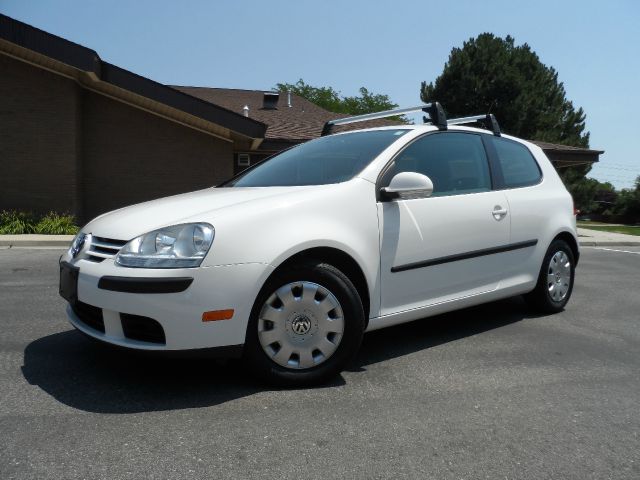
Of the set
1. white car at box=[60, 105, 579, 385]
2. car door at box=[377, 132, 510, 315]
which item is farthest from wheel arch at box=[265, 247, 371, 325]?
car door at box=[377, 132, 510, 315]

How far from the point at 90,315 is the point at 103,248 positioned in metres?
0.38

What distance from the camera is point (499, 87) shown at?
1310 inches

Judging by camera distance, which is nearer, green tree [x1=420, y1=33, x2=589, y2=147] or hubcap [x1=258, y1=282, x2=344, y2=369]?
hubcap [x1=258, y1=282, x2=344, y2=369]

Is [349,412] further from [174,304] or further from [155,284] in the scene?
[155,284]

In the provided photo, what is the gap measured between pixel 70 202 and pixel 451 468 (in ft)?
44.2

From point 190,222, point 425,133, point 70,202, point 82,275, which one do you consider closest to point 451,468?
point 190,222

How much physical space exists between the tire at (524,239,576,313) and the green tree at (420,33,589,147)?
2877cm

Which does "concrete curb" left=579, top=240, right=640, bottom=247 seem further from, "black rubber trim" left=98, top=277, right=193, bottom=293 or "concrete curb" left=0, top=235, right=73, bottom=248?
"black rubber trim" left=98, top=277, right=193, bottom=293

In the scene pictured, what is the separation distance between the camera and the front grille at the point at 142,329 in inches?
112

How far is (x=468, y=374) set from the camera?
11.4ft

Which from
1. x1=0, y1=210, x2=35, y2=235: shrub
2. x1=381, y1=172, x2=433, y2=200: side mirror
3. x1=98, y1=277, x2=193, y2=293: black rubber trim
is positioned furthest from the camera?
x1=0, y1=210, x2=35, y2=235: shrub

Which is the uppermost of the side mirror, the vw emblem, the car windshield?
the car windshield

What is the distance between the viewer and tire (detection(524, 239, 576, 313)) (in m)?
4.88

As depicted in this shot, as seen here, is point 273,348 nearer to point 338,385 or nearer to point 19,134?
point 338,385
